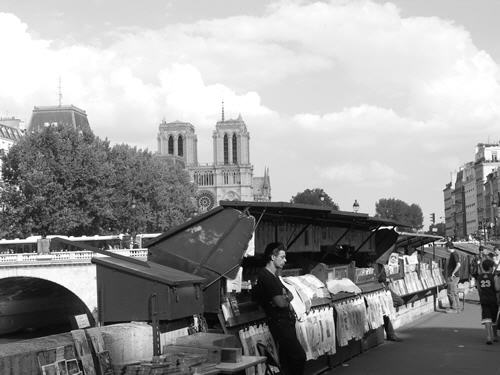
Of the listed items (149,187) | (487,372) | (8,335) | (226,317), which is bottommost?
(8,335)

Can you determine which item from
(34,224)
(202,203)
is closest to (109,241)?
(34,224)

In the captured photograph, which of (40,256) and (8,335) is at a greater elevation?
(40,256)

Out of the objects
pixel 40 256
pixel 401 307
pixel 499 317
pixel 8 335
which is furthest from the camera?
pixel 8 335

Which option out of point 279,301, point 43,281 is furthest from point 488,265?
point 43,281

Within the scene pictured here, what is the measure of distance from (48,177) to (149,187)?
40.6 feet

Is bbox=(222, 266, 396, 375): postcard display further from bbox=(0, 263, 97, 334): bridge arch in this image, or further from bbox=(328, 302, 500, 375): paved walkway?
bbox=(0, 263, 97, 334): bridge arch

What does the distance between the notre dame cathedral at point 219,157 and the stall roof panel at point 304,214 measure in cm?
17731

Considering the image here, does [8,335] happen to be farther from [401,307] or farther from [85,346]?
[85,346]

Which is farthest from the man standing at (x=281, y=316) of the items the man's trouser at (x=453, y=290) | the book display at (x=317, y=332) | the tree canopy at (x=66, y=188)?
the tree canopy at (x=66, y=188)

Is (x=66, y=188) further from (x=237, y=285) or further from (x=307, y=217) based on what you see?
(x=237, y=285)

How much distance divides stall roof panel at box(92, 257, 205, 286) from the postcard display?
79cm

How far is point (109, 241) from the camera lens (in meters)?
66.5

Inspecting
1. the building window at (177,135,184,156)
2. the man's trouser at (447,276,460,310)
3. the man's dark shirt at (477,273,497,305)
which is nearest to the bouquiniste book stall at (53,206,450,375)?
the man's dark shirt at (477,273,497,305)

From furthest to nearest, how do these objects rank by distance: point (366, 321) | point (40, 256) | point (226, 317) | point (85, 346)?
point (40, 256)
point (366, 321)
point (226, 317)
point (85, 346)
